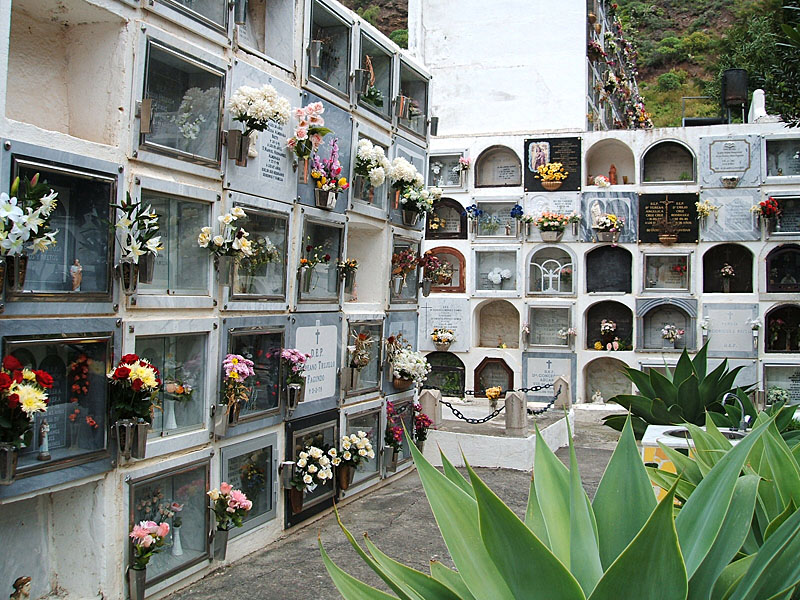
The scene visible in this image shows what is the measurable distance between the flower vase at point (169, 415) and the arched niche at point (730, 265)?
12.8m

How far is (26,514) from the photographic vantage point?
509cm

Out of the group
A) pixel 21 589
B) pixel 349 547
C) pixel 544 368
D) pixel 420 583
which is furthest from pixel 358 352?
pixel 544 368

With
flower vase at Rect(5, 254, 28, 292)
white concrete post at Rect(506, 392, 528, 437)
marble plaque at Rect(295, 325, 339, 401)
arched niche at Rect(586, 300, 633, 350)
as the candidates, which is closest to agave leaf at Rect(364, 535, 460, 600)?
flower vase at Rect(5, 254, 28, 292)

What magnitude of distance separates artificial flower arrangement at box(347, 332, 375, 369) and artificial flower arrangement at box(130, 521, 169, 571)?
3471 millimetres

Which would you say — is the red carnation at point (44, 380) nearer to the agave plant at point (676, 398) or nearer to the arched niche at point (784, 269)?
the agave plant at point (676, 398)

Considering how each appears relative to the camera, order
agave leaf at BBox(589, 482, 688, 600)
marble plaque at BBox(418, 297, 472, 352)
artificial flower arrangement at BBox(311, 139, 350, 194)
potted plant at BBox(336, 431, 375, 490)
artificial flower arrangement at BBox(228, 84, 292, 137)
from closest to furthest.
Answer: agave leaf at BBox(589, 482, 688, 600) → artificial flower arrangement at BBox(228, 84, 292, 137) → artificial flower arrangement at BBox(311, 139, 350, 194) → potted plant at BBox(336, 431, 375, 490) → marble plaque at BBox(418, 297, 472, 352)

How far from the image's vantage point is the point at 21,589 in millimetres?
4863

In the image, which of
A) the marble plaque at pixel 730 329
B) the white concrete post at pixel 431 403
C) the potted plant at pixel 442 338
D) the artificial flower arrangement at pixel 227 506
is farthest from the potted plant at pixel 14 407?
the marble plaque at pixel 730 329

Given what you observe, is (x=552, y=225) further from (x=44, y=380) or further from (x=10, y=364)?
(x=10, y=364)

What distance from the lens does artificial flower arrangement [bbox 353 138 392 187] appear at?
8572 mm

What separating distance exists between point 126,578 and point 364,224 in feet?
16.3

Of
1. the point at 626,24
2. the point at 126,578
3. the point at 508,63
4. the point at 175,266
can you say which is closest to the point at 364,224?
the point at 175,266

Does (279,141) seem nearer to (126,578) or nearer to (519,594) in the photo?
(126,578)

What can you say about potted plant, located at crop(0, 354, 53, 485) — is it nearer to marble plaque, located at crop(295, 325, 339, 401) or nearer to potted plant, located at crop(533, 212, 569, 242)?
marble plaque, located at crop(295, 325, 339, 401)
